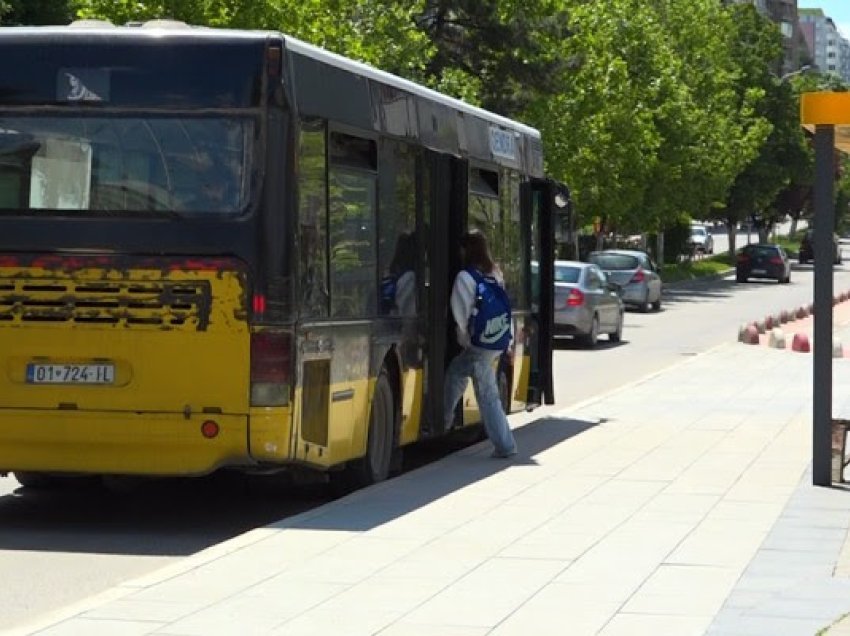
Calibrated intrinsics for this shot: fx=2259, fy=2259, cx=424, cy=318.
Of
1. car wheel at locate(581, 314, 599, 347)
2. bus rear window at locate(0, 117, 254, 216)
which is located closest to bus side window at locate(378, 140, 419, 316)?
bus rear window at locate(0, 117, 254, 216)

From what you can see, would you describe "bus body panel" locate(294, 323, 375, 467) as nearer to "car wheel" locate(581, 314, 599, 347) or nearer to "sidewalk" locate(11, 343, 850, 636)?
"sidewalk" locate(11, 343, 850, 636)

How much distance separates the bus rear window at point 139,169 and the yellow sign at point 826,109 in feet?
12.5

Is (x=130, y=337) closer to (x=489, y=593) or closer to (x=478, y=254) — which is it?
(x=489, y=593)

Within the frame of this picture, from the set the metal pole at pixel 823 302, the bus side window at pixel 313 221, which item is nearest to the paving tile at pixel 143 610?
the bus side window at pixel 313 221

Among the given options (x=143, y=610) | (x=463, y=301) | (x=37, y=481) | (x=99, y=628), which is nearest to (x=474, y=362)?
(x=463, y=301)

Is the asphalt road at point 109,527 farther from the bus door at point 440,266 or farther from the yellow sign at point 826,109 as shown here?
the yellow sign at point 826,109

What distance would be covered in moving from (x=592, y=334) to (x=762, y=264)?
4763 cm

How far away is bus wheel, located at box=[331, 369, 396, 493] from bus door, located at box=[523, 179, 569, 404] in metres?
5.68

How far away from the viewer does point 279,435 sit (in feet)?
42.5

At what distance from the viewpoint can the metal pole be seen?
14.8 metres

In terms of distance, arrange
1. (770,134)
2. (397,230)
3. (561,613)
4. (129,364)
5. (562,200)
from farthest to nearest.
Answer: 1. (770,134)
2. (562,200)
3. (397,230)
4. (129,364)
5. (561,613)

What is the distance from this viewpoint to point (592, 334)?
38969 mm

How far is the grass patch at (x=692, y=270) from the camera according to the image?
284 ft

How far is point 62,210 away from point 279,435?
1823 millimetres
